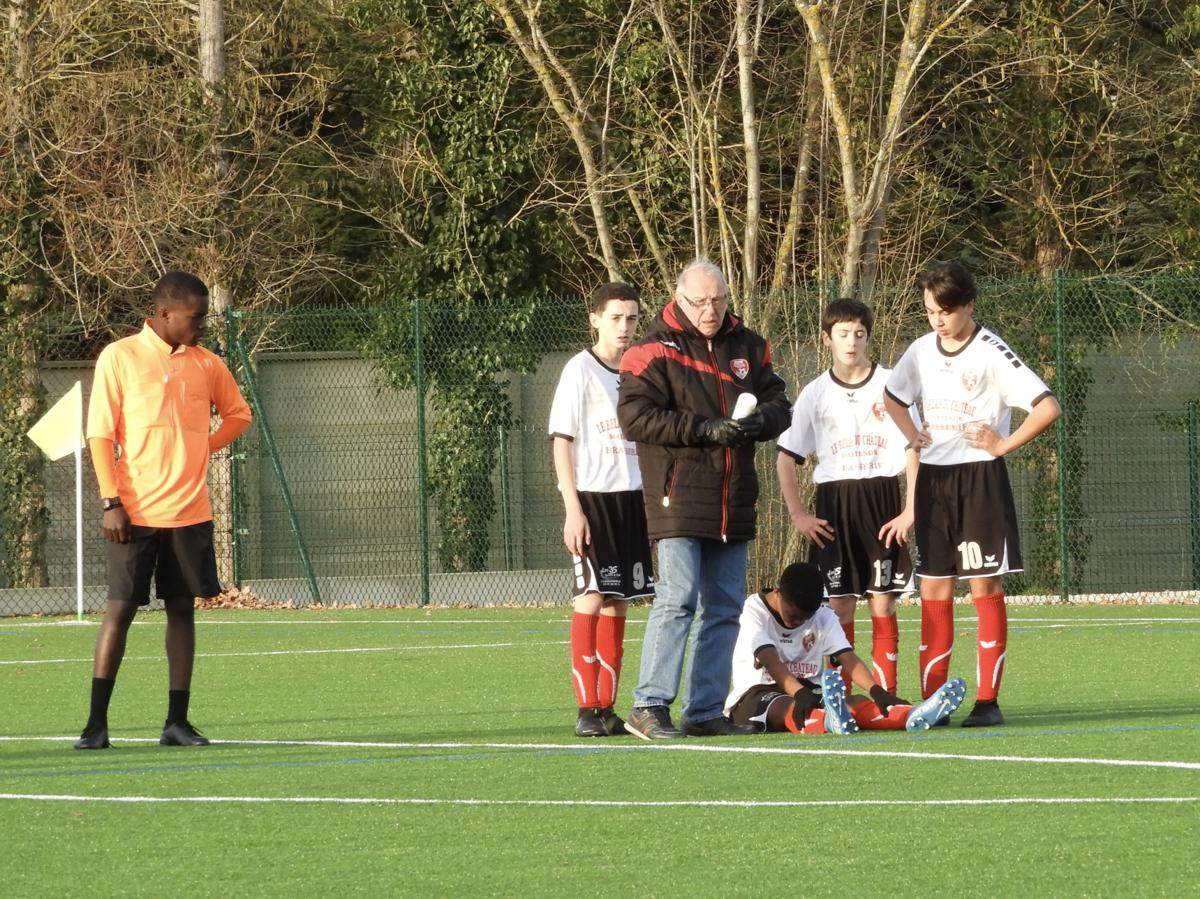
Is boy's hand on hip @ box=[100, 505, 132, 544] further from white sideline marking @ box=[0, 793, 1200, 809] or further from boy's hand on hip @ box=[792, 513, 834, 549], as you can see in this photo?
boy's hand on hip @ box=[792, 513, 834, 549]

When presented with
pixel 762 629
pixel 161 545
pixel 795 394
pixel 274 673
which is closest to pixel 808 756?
pixel 762 629

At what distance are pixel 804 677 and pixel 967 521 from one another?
96cm

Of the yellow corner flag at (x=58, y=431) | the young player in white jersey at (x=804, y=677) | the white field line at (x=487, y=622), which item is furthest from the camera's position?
the yellow corner flag at (x=58, y=431)

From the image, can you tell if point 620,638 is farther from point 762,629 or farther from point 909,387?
point 909,387

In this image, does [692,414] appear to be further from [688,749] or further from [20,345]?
[20,345]

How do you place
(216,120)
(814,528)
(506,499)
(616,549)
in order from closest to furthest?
(616,549) → (814,528) → (506,499) → (216,120)

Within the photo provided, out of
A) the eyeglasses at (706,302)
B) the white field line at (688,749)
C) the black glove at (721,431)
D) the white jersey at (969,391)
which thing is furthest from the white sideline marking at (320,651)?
the black glove at (721,431)

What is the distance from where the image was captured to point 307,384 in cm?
2042

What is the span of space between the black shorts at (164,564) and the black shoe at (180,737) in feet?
1.72

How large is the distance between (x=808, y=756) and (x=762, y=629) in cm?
132

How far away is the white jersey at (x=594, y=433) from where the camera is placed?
8547 millimetres

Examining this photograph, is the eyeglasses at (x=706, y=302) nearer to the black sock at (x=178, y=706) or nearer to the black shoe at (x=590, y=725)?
the black shoe at (x=590, y=725)

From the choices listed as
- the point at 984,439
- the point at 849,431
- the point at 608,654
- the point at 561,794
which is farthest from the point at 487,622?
the point at 561,794

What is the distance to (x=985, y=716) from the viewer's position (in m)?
8.15
